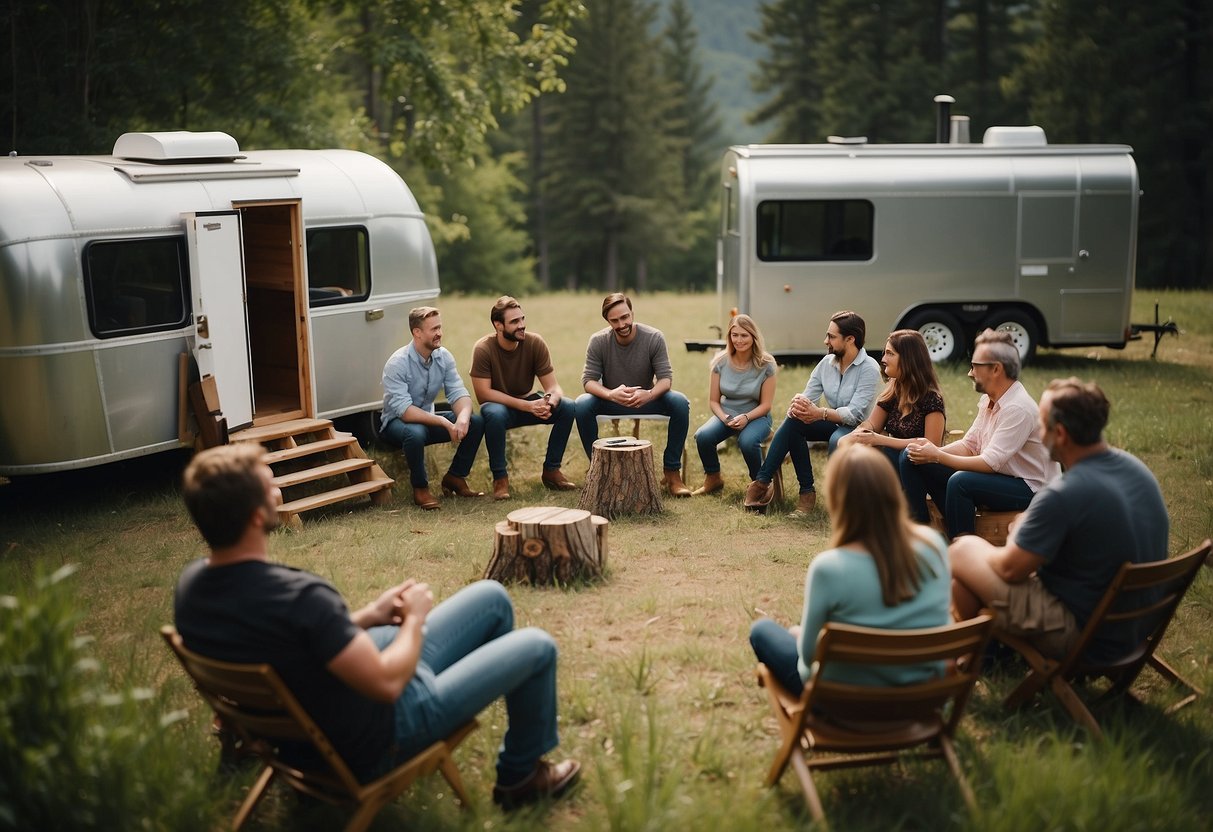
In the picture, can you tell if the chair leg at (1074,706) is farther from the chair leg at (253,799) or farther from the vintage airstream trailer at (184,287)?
the vintage airstream trailer at (184,287)

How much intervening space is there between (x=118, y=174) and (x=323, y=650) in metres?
5.84

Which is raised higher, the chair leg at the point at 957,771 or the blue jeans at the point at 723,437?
the blue jeans at the point at 723,437

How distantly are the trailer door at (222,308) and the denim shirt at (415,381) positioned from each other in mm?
1034

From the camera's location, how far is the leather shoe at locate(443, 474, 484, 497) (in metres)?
8.65

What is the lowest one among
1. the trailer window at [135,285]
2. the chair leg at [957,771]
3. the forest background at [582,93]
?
the chair leg at [957,771]

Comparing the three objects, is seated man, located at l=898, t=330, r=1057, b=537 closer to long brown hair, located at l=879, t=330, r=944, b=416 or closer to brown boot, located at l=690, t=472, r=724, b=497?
long brown hair, located at l=879, t=330, r=944, b=416

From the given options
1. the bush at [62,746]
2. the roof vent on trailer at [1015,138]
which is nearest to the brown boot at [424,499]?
the bush at [62,746]

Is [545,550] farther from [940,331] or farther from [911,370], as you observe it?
[940,331]

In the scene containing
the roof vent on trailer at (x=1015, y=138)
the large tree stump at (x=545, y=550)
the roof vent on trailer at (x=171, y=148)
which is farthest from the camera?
the roof vent on trailer at (x=1015, y=138)

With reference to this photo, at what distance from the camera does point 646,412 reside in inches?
352

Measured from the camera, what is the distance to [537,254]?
50.7m

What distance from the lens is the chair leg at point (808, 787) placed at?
3.68 metres

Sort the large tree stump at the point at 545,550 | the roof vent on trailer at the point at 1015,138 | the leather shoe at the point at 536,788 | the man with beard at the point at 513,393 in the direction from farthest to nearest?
the roof vent on trailer at the point at 1015,138 < the man with beard at the point at 513,393 < the large tree stump at the point at 545,550 < the leather shoe at the point at 536,788

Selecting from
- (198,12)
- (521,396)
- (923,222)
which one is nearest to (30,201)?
(521,396)
